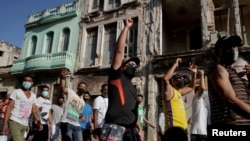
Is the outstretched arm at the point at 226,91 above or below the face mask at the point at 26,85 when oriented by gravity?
below

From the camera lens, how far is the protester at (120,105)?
10.2ft

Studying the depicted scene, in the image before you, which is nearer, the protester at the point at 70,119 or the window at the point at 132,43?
the protester at the point at 70,119

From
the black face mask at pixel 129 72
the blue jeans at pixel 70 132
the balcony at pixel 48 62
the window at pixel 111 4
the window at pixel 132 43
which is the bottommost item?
the blue jeans at pixel 70 132

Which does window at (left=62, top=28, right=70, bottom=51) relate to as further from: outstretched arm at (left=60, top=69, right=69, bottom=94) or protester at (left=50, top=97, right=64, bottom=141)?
outstretched arm at (left=60, top=69, right=69, bottom=94)

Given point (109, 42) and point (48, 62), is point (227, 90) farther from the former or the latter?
point (48, 62)

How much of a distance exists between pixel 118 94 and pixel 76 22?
14024 mm

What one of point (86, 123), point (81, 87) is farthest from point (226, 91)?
point (86, 123)

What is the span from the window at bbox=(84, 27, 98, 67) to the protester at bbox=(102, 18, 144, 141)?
1203 cm

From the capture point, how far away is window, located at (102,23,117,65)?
49.1ft

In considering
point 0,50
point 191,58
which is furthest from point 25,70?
point 0,50

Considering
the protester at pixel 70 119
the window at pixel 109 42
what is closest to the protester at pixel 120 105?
the protester at pixel 70 119

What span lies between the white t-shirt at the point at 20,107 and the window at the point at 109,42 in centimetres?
927

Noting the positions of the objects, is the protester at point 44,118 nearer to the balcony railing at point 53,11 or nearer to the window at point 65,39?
the window at point 65,39

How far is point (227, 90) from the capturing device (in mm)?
2283
